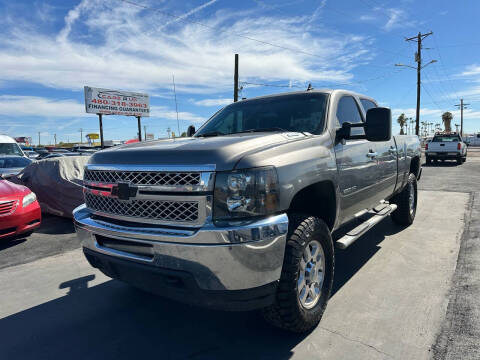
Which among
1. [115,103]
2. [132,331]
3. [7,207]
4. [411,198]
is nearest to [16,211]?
[7,207]

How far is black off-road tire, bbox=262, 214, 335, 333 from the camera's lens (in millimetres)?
2264

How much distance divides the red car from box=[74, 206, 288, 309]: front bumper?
3721mm

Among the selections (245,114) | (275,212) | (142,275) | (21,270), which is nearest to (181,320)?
(142,275)

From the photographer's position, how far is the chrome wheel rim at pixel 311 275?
2.50 metres

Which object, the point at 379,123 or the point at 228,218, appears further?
the point at 379,123

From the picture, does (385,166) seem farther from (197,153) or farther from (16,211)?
(16,211)

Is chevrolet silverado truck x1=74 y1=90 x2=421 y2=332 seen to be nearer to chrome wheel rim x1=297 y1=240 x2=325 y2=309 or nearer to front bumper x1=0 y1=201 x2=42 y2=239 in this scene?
chrome wheel rim x1=297 y1=240 x2=325 y2=309

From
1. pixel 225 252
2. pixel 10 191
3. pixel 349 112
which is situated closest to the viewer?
pixel 225 252

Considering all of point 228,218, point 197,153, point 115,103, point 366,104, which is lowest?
point 228,218

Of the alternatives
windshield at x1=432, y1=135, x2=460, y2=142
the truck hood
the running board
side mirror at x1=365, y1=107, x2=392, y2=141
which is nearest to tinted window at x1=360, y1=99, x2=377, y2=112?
the running board

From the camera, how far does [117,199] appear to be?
2.44m

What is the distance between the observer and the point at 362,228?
343 cm

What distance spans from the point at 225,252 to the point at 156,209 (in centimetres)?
58

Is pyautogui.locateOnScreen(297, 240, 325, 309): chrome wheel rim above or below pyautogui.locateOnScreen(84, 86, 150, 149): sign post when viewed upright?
below
